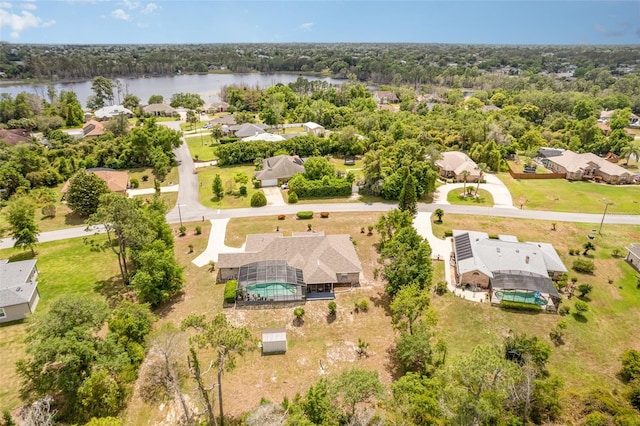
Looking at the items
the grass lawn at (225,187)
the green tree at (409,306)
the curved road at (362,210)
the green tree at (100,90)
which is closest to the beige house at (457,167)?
the curved road at (362,210)

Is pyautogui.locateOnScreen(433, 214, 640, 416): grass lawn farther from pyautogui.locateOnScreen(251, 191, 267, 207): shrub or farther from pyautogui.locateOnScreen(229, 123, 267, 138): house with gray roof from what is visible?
pyautogui.locateOnScreen(229, 123, 267, 138): house with gray roof

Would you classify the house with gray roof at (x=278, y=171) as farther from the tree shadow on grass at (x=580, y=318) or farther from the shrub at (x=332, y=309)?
the tree shadow on grass at (x=580, y=318)

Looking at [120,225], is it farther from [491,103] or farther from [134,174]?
[491,103]

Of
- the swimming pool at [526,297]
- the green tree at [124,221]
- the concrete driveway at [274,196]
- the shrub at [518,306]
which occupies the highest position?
the green tree at [124,221]

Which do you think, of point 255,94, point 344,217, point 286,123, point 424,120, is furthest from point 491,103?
point 344,217

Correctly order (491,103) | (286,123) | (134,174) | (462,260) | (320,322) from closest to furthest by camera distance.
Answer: (320,322) → (462,260) → (134,174) → (286,123) → (491,103)

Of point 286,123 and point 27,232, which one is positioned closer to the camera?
point 27,232
